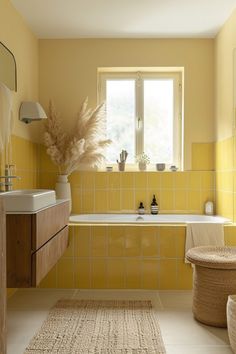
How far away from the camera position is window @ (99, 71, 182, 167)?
4.22m

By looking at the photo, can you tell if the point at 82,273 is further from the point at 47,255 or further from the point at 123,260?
the point at 47,255

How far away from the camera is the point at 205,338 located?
231 centimetres

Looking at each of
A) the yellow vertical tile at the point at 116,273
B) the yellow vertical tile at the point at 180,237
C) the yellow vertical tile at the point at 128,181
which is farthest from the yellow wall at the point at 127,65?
the yellow vertical tile at the point at 116,273

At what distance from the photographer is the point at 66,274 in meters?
3.24

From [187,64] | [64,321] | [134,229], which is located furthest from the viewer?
[187,64]

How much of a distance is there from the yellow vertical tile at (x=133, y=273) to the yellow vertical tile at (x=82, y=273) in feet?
1.06

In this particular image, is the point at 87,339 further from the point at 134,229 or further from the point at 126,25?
the point at 126,25

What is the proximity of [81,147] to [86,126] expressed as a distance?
29 cm

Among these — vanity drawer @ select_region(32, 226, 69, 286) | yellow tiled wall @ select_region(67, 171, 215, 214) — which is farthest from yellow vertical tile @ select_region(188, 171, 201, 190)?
vanity drawer @ select_region(32, 226, 69, 286)

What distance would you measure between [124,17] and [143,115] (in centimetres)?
109

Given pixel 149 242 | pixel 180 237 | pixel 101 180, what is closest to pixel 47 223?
pixel 149 242

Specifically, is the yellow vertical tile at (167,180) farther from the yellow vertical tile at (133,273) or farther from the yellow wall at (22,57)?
the yellow wall at (22,57)

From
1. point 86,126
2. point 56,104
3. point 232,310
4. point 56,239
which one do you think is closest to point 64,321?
point 56,239

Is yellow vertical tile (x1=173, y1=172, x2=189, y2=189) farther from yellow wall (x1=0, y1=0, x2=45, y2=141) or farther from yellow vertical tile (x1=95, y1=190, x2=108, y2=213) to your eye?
yellow wall (x1=0, y1=0, x2=45, y2=141)
